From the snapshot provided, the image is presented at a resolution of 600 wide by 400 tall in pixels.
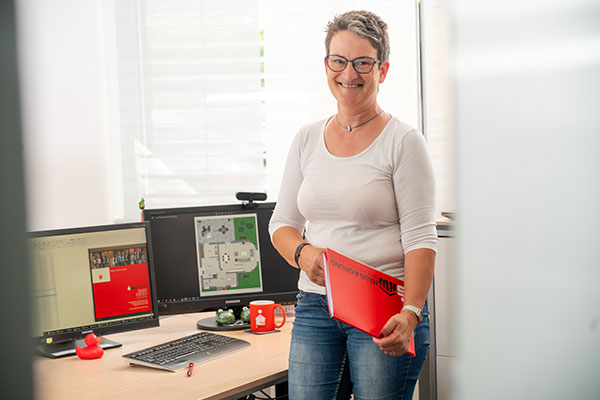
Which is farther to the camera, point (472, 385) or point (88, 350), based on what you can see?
point (88, 350)

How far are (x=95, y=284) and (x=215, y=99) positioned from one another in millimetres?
1443

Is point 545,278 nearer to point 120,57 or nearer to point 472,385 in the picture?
point 472,385

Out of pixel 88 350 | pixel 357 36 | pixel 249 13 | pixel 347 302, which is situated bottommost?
pixel 88 350

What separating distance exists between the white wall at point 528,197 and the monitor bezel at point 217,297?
51.9 inches

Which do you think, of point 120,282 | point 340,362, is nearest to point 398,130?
point 340,362

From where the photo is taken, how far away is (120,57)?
2.85m

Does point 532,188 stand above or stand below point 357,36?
below

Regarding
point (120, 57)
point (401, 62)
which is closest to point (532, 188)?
point (401, 62)

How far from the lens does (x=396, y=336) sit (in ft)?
3.95

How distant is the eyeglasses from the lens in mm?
1337

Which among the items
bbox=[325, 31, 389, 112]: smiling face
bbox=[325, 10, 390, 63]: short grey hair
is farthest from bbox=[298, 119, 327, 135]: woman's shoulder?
bbox=[325, 10, 390, 63]: short grey hair

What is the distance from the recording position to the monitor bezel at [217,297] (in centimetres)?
184

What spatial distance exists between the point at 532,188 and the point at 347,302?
0.78 m

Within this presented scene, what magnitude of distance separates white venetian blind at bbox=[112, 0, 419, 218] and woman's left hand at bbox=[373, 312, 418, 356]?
1.71 metres
